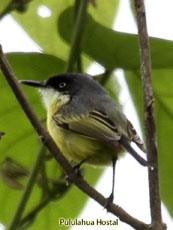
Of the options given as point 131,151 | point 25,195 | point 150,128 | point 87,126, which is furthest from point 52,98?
point 150,128

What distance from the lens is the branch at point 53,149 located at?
2.19m

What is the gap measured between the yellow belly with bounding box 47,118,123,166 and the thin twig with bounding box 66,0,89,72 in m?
0.48

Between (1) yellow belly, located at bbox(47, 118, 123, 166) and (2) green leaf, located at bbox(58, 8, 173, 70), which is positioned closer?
(2) green leaf, located at bbox(58, 8, 173, 70)

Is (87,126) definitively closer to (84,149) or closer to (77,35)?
(84,149)

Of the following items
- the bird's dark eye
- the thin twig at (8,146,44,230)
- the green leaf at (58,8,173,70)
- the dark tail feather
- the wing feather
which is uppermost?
the green leaf at (58,8,173,70)

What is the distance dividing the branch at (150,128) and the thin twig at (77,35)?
1.72 feet

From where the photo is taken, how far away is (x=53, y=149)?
2.41 metres

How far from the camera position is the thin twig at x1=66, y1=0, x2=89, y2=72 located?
2744mm

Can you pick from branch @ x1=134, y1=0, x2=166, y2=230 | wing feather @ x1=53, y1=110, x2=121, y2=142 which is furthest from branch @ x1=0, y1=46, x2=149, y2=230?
wing feather @ x1=53, y1=110, x2=121, y2=142

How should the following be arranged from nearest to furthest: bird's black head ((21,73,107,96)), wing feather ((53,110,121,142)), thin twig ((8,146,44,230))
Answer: thin twig ((8,146,44,230))
wing feather ((53,110,121,142))
bird's black head ((21,73,107,96))

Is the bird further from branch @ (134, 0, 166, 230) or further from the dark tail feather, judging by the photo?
branch @ (134, 0, 166, 230)

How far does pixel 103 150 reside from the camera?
120 inches

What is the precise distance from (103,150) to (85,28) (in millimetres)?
630

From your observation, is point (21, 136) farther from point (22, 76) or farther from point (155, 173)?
point (155, 173)
